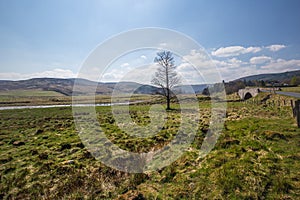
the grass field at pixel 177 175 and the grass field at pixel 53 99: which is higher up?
the grass field at pixel 53 99

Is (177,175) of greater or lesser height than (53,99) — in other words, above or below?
below

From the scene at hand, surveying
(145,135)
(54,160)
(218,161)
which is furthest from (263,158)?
(54,160)

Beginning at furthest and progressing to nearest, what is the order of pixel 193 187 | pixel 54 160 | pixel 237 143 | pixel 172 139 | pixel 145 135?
pixel 145 135 → pixel 172 139 → pixel 237 143 → pixel 54 160 → pixel 193 187

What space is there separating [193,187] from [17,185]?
7.17 metres

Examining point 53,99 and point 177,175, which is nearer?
point 177,175

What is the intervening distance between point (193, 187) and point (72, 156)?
23.3 ft

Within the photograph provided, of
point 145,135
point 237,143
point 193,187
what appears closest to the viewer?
point 193,187

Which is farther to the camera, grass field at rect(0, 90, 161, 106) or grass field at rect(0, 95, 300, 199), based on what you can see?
grass field at rect(0, 90, 161, 106)

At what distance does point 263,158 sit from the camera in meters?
7.45

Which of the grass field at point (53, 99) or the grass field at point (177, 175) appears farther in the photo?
the grass field at point (53, 99)

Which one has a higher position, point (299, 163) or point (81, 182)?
point (299, 163)

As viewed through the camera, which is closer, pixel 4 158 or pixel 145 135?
pixel 4 158

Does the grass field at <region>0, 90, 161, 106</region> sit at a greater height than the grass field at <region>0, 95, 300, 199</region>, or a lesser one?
greater

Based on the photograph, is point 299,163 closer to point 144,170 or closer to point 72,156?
point 144,170
